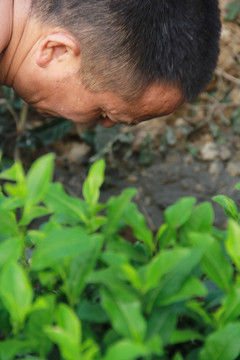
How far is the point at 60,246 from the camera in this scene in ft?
1.68

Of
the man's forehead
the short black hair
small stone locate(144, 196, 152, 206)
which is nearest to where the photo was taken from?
the short black hair

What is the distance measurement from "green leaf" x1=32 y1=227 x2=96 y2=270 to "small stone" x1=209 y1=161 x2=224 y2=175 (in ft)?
7.43

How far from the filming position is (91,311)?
559 millimetres

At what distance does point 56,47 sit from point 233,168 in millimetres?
1536

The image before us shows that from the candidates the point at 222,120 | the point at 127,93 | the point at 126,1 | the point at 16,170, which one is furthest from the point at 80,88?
the point at 222,120

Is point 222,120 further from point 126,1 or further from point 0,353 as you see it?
point 0,353

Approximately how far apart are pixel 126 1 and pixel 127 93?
0.31 meters

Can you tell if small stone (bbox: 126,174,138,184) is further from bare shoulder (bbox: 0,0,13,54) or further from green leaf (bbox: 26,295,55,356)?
green leaf (bbox: 26,295,55,356)

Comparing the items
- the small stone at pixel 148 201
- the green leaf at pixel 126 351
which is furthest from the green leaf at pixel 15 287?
the small stone at pixel 148 201

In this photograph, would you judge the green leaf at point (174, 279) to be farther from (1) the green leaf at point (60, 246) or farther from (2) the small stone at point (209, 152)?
(2) the small stone at point (209, 152)

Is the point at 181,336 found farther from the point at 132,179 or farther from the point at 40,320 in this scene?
the point at 132,179

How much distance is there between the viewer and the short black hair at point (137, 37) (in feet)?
4.82

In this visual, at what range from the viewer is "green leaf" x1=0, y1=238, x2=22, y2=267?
51 centimetres

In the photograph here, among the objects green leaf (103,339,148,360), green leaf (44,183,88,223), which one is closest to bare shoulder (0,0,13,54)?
green leaf (44,183,88,223)
